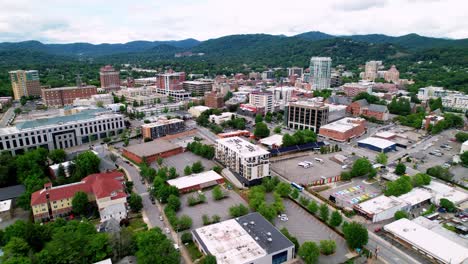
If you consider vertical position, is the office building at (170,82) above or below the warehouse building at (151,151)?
above

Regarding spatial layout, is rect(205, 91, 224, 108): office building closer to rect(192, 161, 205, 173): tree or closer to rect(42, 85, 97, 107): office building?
rect(42, 85, 97, 107): office building

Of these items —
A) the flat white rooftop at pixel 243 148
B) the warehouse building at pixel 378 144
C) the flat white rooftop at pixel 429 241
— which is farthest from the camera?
the warehouse building at pixel 378 144

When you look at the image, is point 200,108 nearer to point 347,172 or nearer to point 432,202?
point 347,172

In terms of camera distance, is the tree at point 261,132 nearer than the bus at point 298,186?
No

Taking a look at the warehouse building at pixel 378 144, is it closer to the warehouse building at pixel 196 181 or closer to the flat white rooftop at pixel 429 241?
the flat white rooftop at pixel 429 241

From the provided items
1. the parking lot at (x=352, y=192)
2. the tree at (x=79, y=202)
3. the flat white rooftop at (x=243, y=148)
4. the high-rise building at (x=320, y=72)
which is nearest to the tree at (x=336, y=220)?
the parking lot at (x=352, y=192)

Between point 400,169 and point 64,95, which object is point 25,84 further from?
point 400,169

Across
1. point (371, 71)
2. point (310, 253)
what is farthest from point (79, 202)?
point (371, 71)
